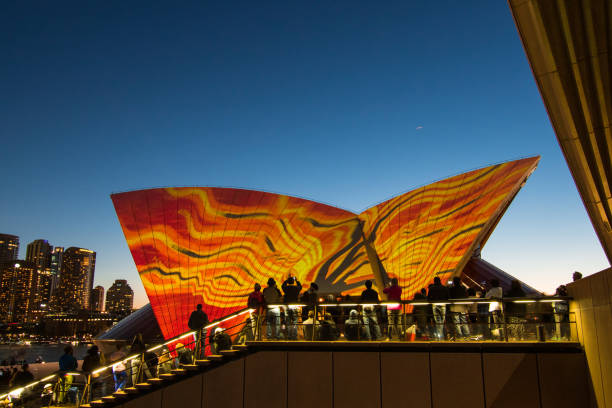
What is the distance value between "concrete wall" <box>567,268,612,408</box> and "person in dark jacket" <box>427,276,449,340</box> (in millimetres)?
2680

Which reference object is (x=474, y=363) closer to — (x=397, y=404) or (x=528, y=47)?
(x=397, y=404)

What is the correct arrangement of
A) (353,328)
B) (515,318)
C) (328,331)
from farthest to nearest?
(328,331) < (353,328) < (515,318)

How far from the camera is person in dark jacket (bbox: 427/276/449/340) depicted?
1112 centimetres

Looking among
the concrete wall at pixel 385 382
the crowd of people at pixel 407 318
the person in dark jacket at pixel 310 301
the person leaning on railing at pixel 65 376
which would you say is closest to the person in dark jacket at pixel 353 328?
the crowd of people at pixel 407 318


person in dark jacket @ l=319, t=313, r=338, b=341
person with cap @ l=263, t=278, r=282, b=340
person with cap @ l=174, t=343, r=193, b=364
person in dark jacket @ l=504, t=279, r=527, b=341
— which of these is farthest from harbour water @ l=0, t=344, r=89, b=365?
person in dark jacket @ l=504, t=279, r=527, b=341

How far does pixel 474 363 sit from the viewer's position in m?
10.8

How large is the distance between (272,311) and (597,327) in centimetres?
683

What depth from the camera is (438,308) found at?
452 inches

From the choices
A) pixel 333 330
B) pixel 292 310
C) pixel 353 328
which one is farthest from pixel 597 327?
pixel 292 310

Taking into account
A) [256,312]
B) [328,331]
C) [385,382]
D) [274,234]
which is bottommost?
[385,382]

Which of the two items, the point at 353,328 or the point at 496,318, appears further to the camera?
the point at 353,328

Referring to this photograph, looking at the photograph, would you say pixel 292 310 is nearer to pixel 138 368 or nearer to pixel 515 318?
pixel 138 368

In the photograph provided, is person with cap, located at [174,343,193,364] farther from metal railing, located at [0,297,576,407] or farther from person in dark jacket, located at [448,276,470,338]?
person in dark jacket, located at [448,276,470,338]

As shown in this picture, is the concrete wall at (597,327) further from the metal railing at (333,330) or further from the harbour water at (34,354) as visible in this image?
the harbour water at (34,354)
